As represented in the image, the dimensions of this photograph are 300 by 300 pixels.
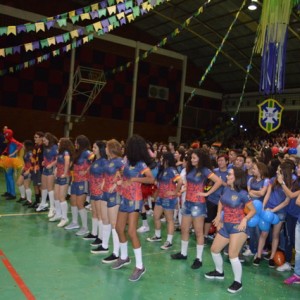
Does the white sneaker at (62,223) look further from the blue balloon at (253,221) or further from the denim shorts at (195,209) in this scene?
the blue balloon at (253,221)

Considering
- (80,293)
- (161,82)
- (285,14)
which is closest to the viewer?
(80,293)

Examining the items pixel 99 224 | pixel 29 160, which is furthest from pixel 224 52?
pixel 99 224

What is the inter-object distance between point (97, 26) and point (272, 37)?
298cm

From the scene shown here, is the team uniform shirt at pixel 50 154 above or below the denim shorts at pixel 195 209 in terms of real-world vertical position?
above

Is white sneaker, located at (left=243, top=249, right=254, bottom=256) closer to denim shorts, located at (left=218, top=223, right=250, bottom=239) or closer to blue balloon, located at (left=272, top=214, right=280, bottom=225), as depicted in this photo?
blue balloon, located at (left=272, top=214, right=280, bottom=225)

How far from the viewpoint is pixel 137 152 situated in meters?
4.38

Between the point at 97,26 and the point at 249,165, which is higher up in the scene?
the point at 97,26

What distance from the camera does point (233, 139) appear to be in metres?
21.2

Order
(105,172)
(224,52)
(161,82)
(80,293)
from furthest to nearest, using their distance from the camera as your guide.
Answer: (161,82)
(224,52)
(105,172)
(80,293)

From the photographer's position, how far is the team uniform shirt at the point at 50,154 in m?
7.02

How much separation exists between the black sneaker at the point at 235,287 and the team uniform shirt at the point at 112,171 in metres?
1.94

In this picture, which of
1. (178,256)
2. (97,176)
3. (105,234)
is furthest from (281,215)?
(97,176)

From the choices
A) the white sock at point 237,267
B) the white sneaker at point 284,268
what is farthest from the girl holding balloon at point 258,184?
the white sock at point 237,267

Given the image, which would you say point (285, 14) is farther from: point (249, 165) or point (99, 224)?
point (99, 224)
